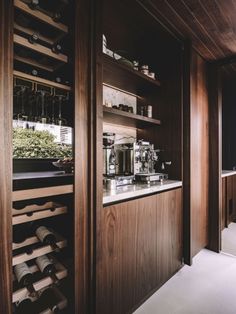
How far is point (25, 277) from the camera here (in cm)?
113

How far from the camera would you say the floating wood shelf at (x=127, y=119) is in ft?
6.01

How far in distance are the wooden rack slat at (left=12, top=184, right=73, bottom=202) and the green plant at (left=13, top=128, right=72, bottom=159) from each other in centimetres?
54

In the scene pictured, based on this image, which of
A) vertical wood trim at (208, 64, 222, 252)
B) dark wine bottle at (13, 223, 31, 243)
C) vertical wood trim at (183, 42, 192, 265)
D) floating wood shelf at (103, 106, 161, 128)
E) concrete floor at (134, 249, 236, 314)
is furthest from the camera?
vertical wood trim at (208, 64, 222, 252)

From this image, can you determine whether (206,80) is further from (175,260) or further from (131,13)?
(175,260)

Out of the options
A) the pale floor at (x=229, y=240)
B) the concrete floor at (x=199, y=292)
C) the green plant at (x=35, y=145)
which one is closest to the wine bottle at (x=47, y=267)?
the green plant at (x=35, y=145)

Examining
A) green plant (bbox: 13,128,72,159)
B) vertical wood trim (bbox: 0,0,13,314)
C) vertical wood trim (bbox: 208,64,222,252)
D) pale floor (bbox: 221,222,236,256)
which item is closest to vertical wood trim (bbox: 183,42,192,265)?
vertical wood trim (bbox: 208,64,222,252)

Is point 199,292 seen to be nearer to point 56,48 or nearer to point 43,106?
point 43,106

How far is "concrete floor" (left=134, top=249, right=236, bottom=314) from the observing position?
1.65m

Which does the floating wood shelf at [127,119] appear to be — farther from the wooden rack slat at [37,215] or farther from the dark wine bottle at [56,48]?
the wooden rack slat at [37,215]

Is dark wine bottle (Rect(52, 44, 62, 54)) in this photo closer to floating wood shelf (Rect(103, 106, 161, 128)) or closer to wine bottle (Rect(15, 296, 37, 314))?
floating wood shelf (Rect(103, 106, 161, 128))

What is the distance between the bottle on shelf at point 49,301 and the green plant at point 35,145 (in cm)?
92

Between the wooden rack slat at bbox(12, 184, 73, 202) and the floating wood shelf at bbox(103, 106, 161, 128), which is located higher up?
the floating wood shelf at bbox(103, 106, 161, 128)

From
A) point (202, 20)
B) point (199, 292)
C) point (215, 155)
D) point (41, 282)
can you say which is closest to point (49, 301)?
point (41, 282)

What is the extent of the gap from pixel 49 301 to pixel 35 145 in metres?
1.03
